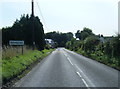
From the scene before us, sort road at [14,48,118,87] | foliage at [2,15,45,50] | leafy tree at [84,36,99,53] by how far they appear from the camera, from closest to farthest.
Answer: road at [14,48,118,87] → leafy tree at [84,36,99,53] → foliage at [2,15,45,50]

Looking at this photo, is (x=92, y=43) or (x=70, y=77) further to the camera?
(x=92, y=43)

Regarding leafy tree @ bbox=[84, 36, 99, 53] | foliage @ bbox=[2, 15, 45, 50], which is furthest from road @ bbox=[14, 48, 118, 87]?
foliage @ bbox=[2, 15, 45, 50]

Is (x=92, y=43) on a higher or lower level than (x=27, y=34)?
lower

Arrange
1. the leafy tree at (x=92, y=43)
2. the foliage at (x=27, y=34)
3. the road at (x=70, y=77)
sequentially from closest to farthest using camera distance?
the road at (x=70, y=77) < the leafy tree at (x=92, y=43) < the foliage at (x=27, y=34)

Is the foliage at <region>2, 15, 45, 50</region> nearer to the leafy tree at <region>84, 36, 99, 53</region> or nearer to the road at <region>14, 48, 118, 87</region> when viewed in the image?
the leafy tree at <region>84, 36, 99, 53</region>

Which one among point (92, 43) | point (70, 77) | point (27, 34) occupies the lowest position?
point (70, 77)

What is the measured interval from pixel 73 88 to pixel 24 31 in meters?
44.4

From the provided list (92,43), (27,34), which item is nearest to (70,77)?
(92,43)

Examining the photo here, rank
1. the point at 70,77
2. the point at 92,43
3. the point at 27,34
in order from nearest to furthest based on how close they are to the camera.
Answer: the point at 70,77 < the point at 92,43 < the point at 27,34

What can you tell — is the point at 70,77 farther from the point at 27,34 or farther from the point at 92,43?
the point at 27,34

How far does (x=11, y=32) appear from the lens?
5725 cm

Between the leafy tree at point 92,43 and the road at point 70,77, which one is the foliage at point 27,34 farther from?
the road at point 70,77

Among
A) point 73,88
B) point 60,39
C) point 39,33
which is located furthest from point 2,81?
point 60,39

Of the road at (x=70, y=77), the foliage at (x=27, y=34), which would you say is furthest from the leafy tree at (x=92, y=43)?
the road at (x=70, y=77)
